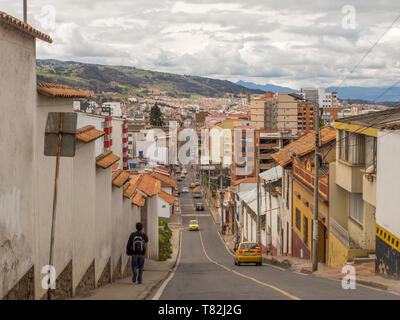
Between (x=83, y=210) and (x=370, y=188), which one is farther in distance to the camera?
(x=370, y=188)

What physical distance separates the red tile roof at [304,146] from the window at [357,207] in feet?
21.1

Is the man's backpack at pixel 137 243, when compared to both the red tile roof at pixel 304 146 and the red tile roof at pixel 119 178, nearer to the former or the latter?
the red tile roof at pixel 119 178

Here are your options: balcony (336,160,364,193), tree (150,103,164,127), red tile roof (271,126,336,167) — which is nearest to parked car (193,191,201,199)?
red tile roof (271,126,336,167)

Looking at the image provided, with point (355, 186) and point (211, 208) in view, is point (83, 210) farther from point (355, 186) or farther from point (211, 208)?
point (211, 208)

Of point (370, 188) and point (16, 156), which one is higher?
point (16, 156)

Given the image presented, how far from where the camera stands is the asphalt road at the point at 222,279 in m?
11.0

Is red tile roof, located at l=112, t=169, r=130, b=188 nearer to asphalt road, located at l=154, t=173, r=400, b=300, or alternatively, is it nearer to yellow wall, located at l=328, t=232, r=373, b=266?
asphalt road, located at l=154, t=173, r=400, b=300

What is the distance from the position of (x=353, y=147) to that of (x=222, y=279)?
831 centimetres

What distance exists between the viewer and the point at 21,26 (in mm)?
7996

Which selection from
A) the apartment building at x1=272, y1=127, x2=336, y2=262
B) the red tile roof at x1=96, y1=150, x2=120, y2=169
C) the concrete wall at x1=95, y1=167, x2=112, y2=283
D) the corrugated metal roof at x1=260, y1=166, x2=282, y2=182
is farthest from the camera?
the corrugated metal roof at x1=260, y1=166, x2=282, y2=182

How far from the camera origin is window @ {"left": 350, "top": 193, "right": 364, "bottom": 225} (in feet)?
71.5

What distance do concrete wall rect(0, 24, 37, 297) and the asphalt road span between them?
11.3 ft

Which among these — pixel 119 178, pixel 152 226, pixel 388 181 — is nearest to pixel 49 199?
pixel 119 178
